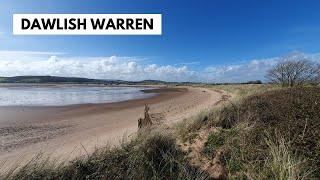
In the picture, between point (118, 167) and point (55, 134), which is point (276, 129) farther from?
point (55, 134)

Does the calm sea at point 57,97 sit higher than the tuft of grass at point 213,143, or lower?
lower

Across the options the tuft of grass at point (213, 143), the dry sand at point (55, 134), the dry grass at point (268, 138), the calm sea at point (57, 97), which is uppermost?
the dry grass at point (268, 138)

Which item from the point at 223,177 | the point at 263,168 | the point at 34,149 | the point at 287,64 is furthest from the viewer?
the point at 287,64

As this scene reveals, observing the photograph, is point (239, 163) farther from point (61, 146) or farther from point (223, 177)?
point (61, 146)

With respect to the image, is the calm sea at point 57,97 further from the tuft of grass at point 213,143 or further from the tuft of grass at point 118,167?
the tuft of grass at point 118,167

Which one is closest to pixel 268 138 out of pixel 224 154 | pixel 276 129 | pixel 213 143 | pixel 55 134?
pixel 276 129

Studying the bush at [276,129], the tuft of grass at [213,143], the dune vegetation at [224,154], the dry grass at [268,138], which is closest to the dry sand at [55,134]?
the dune vegetation at [224,154]

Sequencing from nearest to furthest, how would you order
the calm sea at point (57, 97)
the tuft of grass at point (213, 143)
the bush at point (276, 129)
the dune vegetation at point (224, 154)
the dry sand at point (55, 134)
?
the dune vegetation at point (224, 154) → the bush at point (276, 129) → the tuft of grass at point (213, 143) → the dry sand at point (55, 134) → the calm sea at point (57, 97)

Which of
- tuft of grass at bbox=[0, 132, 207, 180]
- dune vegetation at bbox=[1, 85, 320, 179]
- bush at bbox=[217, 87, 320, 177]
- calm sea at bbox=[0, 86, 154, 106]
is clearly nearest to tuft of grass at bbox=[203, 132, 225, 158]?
dune vegetation at bbox=[1, 85, 320, 179]

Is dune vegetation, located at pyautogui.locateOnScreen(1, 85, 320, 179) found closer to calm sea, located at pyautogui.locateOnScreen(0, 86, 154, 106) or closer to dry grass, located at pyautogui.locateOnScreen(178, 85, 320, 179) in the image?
dry grass, located at pyautogui.locateOnScreen(178, 85, 320, 179)

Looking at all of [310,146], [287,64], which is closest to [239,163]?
[310,146]

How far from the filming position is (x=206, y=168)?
7270 millimetres

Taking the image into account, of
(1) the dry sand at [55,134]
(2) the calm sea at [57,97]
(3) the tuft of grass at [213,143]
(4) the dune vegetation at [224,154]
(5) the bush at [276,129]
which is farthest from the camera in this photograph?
(2) the calm sea at [57,97]

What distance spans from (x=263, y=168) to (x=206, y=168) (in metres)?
1.85
